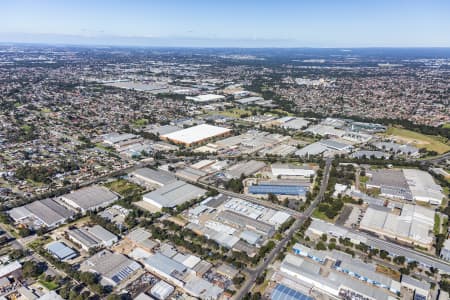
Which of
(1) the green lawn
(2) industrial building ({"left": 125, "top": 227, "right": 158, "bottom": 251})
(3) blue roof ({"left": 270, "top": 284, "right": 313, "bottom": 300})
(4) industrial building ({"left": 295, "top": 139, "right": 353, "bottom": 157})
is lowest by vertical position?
(2) industrial building ({"left": 125, "top": 227, "right": 158, "bottom": 251})

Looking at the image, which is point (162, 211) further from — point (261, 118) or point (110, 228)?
point (261, 118)

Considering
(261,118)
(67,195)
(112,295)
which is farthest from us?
(261,118)

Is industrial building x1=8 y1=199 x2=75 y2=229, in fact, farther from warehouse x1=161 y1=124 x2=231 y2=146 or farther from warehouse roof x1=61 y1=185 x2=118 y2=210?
warehouse x1=161 y1=124 x2=231 y2=146

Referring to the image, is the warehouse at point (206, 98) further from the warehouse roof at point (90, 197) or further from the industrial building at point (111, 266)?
the industrial building at point (111, 266)

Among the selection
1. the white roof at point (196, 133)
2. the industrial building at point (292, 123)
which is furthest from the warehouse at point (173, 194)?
the industrial building at point (292, 123)

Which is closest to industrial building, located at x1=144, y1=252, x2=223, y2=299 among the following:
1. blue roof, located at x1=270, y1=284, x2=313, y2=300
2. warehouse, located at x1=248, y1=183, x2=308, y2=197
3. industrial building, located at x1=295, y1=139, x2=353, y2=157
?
blue roof, located at x1=270, y1=284, x2=313, y2=300

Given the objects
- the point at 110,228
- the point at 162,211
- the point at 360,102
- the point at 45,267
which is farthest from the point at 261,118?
the point at 45,267
